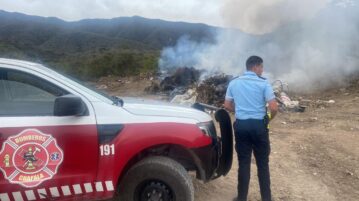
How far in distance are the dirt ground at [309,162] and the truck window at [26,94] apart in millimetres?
2221

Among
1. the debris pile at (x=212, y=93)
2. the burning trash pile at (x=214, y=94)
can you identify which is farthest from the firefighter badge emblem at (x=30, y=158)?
the debris pile at (x=212, y=93)

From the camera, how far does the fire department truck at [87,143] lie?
11.6ft

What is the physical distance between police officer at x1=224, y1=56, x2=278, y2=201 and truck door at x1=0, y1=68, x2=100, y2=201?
1.70 metres

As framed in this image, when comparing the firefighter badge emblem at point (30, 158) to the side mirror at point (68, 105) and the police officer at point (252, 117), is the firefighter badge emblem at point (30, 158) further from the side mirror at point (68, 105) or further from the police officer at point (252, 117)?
the police officer at point (252, 117)

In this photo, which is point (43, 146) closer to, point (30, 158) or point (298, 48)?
point (30, 158)

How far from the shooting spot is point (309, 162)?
6.63 m

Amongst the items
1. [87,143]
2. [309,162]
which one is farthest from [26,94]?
[309,162]

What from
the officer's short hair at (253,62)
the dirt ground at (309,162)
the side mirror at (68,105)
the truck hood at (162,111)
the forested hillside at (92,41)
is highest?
the forested hillside at (92,41)

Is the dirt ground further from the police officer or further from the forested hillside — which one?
the forested hillside

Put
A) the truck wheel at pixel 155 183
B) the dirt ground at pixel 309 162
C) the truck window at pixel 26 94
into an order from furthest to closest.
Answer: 1. the dirt ground at pixel 309 162
2. the truck wheel at pixel 155 183
3. the truck window at pixel 26 94

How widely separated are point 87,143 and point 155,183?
777 mm

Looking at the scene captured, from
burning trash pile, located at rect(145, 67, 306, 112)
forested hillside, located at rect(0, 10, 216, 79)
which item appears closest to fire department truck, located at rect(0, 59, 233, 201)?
burning trash pile, located at rect(145, 67, 306, 112)

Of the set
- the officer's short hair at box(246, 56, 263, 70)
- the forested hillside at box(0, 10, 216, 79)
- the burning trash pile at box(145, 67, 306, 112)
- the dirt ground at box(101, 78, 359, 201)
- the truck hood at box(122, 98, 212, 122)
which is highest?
the forested hillside at box(0, 10, 216, 79)

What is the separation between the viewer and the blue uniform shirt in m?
4.61
